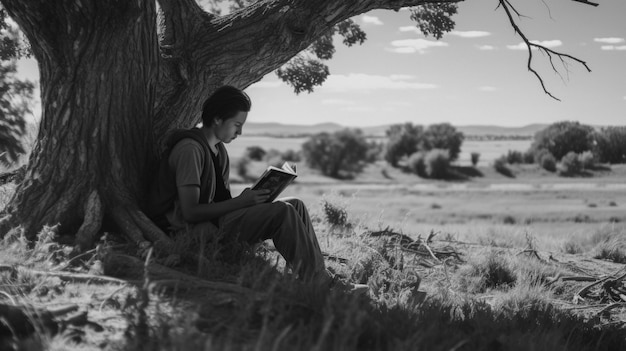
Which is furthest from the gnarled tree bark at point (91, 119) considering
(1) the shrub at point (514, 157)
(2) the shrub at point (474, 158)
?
(2) the shrub at point (474, 158)

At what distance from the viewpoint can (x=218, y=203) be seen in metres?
5.06

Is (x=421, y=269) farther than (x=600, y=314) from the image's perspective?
Yes

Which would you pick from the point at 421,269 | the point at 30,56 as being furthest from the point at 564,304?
the point at 30,56

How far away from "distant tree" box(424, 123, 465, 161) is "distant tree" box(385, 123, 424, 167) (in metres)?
0.82

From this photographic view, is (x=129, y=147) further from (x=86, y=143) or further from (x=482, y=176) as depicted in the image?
(x=482, y=176)

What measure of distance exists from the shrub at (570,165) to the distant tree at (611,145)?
3278 millimetres

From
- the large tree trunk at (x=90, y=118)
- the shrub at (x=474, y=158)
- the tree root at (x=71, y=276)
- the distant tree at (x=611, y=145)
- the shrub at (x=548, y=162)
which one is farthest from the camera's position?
the shrub at (x=474, y=158)

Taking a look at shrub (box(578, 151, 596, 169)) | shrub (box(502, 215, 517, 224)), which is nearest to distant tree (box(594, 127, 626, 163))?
shrub (box(578, 151, 596, 169))

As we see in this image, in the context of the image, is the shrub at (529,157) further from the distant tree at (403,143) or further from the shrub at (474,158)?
the distant tree at (403,143)

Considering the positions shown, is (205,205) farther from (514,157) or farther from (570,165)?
(514,157)

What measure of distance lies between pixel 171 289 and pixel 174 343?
118cm

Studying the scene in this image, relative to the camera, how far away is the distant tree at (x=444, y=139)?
70125 millimetres

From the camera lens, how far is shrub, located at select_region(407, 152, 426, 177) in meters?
66.4

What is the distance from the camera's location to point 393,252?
742 centimetres
